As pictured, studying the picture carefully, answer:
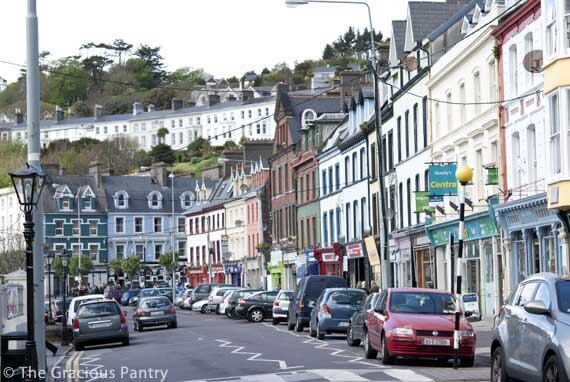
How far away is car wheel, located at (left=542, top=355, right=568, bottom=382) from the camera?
14.6 meters

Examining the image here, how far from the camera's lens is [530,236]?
37469mm

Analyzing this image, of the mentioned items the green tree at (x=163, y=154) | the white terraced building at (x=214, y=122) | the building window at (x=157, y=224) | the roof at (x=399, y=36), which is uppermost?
the white terraced building at (x=214, y=122)

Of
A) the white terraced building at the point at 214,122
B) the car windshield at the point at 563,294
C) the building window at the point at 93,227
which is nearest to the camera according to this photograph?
the car windshield at the point at 563,294

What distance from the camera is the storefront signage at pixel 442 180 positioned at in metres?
39.6

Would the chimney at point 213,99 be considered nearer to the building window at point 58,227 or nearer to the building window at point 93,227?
the building window at point 93,227

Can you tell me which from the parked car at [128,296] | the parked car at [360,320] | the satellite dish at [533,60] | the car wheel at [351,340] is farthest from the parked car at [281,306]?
the parked car at [128,296]

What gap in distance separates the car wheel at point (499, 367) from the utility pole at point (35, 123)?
7.89m

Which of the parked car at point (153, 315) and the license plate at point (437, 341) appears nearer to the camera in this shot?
the license plate at point (437, 341)

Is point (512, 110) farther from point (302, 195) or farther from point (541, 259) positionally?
point (302, 195)

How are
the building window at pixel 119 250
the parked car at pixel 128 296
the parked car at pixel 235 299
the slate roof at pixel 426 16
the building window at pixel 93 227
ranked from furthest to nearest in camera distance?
the building window at pixel 119 250 → the building window at pixel 93 227 → the parked car at pixel 128 296 → the parked car at pixel 235 299 → the slate roof at pixel 426 16

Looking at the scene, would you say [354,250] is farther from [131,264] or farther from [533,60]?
[131,264]

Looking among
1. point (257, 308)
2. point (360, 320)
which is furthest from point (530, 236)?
point (257, 308)

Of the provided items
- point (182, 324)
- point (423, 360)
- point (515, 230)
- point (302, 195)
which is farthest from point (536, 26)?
point (302, 195)

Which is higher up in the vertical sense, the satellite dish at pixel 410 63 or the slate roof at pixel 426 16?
the slate roof at pixel 426 16
